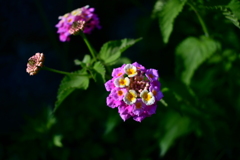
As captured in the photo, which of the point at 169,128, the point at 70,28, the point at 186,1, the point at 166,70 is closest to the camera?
the point at 70,28

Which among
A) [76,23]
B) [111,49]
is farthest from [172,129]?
[76,23]

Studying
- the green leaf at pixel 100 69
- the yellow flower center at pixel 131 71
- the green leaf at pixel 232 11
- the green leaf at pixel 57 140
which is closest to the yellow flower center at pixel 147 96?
the yellow flower center at pixel 131 71

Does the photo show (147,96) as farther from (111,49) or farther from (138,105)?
(111,49)

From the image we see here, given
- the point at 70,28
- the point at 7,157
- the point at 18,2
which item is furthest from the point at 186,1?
the point at 7,157

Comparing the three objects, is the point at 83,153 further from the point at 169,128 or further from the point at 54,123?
the point at 169,128

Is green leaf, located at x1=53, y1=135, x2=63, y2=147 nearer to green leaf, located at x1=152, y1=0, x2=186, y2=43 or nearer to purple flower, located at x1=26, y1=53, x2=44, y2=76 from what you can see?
purple flower, located at x1=26, y1=53, x2=44, y2=76
